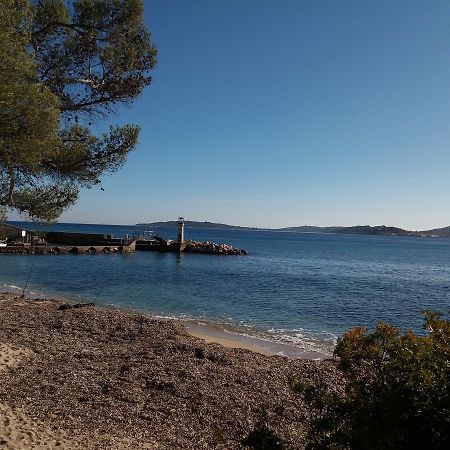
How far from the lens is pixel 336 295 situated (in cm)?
3028

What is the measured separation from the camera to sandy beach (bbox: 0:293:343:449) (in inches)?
251

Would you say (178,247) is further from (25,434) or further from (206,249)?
(25,434)

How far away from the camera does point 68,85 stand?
8500mm

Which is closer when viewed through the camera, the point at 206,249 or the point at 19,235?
the point at 19,235

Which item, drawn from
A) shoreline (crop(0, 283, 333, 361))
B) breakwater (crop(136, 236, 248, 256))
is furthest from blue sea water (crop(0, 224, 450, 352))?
breakwater (crop(136, 236, 248, 256))

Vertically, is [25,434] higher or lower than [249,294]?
higher

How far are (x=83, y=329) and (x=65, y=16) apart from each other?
27.4 ft

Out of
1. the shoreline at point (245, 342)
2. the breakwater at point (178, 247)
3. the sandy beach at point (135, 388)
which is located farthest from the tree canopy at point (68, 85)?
the breakwater at point (178, 247)

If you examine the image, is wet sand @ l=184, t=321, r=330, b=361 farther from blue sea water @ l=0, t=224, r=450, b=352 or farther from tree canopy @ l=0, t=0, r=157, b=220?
tree canopy @ l=0, t=0, r=157, b=220

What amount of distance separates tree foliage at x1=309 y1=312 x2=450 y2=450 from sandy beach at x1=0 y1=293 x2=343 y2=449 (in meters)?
Result: 0.82

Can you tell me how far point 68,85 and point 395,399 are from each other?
778 centimetres

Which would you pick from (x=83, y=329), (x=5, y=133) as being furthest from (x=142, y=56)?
(x=83, y=329)

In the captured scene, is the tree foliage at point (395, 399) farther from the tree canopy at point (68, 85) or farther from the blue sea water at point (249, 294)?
the blue sea water at point (249, 294)

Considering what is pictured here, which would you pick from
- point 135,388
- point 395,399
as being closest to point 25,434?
point 135,388
